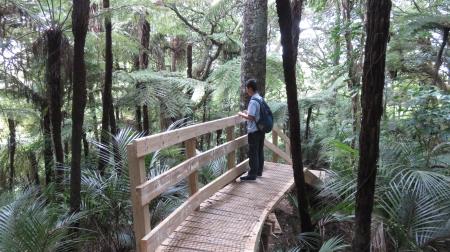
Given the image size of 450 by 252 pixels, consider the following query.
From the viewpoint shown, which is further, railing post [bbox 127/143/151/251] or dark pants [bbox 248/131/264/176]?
dark pants [bbox 248/131/264/176]

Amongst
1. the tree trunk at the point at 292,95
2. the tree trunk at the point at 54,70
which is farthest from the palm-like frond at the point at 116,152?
the tree trunk at the point at 292,95

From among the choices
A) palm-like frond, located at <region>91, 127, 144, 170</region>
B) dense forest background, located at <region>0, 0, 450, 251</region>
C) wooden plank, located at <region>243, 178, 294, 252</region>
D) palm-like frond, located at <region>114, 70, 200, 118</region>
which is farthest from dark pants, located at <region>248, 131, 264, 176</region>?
palm-like frond, located at <region>114, 70, 200, 118</region>

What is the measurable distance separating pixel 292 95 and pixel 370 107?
1.34 meters

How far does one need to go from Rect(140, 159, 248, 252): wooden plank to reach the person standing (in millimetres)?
270

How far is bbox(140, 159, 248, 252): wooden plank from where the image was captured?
3.56 m

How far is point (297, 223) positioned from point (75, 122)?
4.20 meters

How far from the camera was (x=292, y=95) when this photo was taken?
4.73m

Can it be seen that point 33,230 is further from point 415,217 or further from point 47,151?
point 47,151

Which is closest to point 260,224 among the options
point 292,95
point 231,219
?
point 231,219

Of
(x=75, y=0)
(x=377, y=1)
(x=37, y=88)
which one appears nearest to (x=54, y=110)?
(x=75, y=0)

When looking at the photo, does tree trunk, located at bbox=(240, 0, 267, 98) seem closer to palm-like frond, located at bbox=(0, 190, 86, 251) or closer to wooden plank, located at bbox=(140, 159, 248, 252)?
wooden plank, located at bbox=(140, 159, 248, 252)

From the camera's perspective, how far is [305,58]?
15695 millimetres

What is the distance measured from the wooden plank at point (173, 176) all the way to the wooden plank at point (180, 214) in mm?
295

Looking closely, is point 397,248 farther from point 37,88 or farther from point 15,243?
point 37,88
